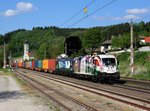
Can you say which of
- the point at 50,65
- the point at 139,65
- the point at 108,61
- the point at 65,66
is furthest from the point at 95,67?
the point at 50,65

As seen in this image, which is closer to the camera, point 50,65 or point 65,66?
point 65,66

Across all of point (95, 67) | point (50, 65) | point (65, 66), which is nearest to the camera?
point (95, 67)

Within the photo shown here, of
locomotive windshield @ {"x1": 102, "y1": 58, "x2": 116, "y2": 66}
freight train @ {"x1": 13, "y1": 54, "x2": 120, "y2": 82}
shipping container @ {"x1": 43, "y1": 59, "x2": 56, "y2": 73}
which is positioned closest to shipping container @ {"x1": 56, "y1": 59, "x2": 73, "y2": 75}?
freight train @ {"x1": 13, "y1": 54, "x2": 120, "y2": 82}

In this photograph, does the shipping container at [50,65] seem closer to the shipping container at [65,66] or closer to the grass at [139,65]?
the shipping container at [65,66]

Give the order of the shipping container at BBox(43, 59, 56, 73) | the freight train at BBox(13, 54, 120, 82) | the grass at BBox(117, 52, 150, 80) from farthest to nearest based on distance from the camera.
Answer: the shipping container at BBox(43, 59, 56, 73), the grass at BBox(117, 52, 150, 80), the freight train at BBox(13, 54, 120, 82)

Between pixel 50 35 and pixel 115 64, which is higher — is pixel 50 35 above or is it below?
above

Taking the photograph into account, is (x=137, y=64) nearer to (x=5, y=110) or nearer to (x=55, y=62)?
(x=55, y=62)

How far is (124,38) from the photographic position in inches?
4284

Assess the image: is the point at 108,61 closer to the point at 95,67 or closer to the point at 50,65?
the point at 95,67

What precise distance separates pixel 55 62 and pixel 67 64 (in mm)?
13225

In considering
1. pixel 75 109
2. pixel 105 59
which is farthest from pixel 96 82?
pixel 75 109

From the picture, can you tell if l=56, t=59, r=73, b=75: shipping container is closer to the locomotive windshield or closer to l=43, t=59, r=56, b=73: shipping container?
l=43, t=59, r=56, b=73: shipping container

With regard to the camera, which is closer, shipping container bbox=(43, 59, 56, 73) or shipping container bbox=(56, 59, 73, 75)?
shipping container bbox=(56, 59, 73, 75)

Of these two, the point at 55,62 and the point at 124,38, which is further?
the point at 124,38
